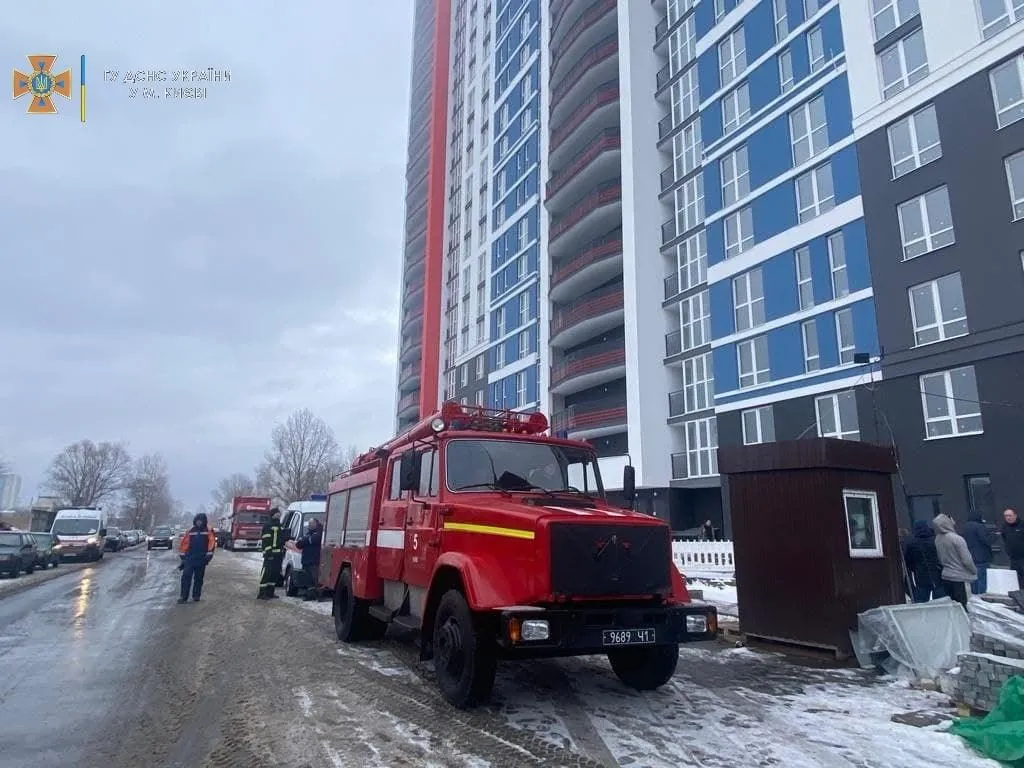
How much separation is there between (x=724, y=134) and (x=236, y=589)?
2631 centimetres

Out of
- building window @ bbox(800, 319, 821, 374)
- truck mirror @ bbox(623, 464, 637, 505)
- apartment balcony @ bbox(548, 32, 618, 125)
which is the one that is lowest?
truck mirror @ bbox(623, 464, 637, 505)

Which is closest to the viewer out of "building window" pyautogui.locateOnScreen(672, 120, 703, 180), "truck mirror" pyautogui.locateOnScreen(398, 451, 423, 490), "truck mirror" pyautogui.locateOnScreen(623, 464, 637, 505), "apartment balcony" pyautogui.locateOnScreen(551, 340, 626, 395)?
"truck mirror" pyautogui.locateOnScreen(398, 451, 423, 490)

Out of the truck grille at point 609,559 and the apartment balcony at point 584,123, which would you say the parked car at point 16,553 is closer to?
the truck grille at point 609,559

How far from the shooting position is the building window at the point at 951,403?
61.9 ft

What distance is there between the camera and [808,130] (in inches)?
997

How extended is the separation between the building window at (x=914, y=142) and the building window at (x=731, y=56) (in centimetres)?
906

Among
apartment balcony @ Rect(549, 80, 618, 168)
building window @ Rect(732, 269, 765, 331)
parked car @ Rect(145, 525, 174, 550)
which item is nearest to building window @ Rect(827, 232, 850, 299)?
building window @ Rect(732, 269, 765, 331)

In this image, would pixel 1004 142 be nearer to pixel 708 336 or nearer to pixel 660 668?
pixel 708 336

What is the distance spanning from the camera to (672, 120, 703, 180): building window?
103ft

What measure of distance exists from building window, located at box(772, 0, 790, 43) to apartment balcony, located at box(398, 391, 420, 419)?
129 feet

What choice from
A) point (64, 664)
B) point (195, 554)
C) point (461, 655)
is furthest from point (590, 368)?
point (461, 655)

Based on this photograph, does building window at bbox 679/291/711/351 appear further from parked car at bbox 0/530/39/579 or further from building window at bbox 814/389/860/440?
parked car at bbox 0/530/39/579

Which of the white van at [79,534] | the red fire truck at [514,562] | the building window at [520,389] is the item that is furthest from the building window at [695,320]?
the white van at [79,534]

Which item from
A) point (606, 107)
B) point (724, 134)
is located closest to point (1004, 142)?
point (724, 134)
